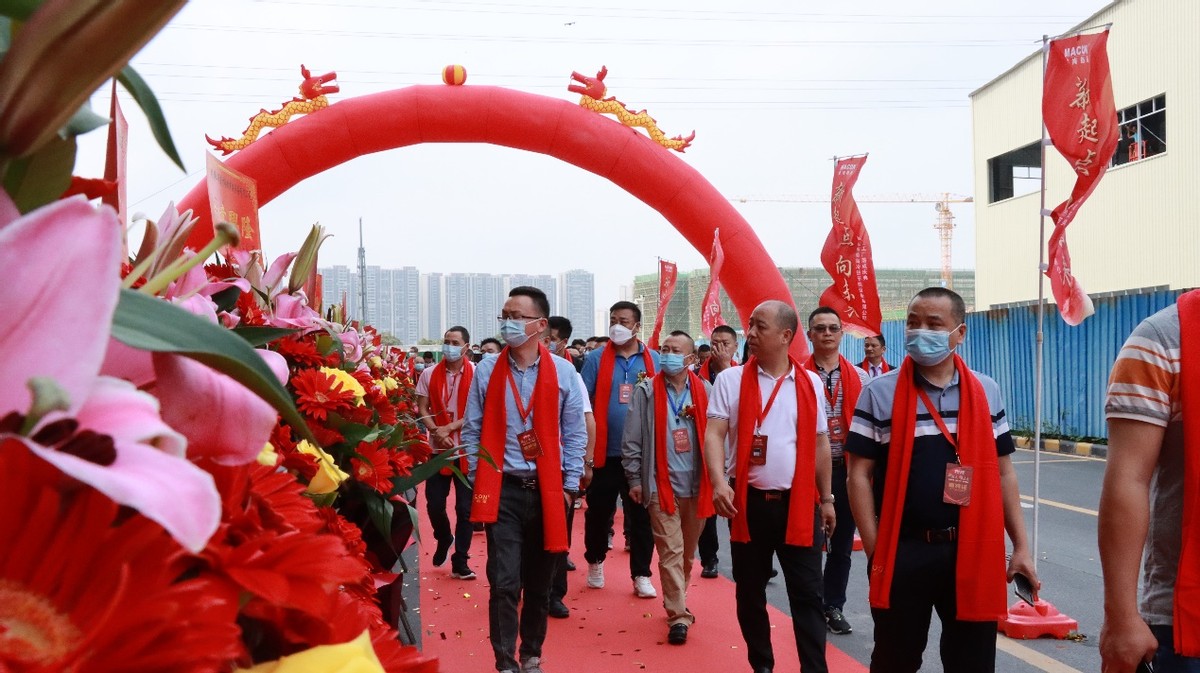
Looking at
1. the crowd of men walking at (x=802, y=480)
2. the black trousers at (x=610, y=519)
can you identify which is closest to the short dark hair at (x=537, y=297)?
the crowd of men walking at (x=802, y=480)

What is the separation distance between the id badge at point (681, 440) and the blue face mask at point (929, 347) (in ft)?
6.84

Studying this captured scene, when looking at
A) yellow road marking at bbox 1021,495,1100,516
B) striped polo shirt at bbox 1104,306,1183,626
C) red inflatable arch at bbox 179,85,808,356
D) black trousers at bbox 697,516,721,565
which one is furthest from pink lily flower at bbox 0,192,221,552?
red inflatable arch at bbox 179,85,808,356

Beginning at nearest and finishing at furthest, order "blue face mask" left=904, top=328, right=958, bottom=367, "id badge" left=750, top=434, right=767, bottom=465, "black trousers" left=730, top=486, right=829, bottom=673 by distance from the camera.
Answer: "blue face mask" left=904, top=328, right=958, bottom=367
"black trousers" left=730, top=486, right=829, bottom=673
"id badge" left=750, top=434, right=767, bottom=465

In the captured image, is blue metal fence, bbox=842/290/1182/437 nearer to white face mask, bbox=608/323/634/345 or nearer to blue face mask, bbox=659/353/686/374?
white face mask, bbox=608/323/634/345

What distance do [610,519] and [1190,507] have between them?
4238mm

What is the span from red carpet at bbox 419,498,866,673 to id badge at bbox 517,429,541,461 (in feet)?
2.86

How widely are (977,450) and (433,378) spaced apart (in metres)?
4.93

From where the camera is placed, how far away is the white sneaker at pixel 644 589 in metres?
5.57

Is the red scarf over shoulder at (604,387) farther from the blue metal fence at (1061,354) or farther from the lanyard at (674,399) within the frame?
the blue metal fence at (1061,354)

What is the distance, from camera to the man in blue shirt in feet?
18.5

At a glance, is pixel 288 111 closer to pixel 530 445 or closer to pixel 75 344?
pixel 530 445

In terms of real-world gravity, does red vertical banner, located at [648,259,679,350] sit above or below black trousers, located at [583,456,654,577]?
above

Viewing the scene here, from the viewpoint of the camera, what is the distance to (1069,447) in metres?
12.0

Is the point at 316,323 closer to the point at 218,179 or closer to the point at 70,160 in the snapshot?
the point at 218,179
